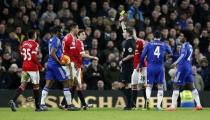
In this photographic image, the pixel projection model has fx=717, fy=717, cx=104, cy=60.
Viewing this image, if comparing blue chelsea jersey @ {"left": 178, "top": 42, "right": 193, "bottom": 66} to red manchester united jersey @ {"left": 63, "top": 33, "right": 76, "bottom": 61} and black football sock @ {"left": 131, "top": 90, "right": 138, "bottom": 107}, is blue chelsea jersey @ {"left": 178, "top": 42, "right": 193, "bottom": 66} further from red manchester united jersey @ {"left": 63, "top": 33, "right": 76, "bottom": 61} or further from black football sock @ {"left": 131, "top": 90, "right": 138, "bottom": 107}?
red manchester united jersey @ {"left": 63, "top": 33, "right": 76, "bottom": 61}

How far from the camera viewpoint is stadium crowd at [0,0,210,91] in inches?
978

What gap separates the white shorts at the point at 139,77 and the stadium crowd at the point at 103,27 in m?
2.74

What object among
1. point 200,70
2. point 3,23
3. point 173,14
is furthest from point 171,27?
point 3,23

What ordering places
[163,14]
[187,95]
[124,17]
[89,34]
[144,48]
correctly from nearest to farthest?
[144,48], [124,17], [187,95], [89,34], [163,14]

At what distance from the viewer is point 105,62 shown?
1013 inches

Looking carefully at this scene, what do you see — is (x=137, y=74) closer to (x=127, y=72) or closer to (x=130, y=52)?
(x=127, y=72)

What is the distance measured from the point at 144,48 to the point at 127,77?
3.29ft

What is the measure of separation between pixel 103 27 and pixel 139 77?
5.95 m

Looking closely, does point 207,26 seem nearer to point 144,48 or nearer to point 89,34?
point 89,34

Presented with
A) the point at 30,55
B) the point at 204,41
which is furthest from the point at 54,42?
the point at 204,41

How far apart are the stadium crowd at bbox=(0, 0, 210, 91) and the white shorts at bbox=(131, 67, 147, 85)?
8.99 feet

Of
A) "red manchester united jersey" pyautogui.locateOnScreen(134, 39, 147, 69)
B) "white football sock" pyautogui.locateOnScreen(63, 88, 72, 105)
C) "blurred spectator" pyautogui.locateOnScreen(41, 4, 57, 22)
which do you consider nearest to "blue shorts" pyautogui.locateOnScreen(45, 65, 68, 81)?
"white football sock" pyautogui.locateOnScreen(63, 88, 72, 105)

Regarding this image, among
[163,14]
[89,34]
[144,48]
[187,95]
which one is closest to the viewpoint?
[144,48]

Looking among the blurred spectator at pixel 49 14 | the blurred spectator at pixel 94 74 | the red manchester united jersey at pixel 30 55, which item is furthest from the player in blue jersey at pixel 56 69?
the blurred spectator at pixel 49 14
